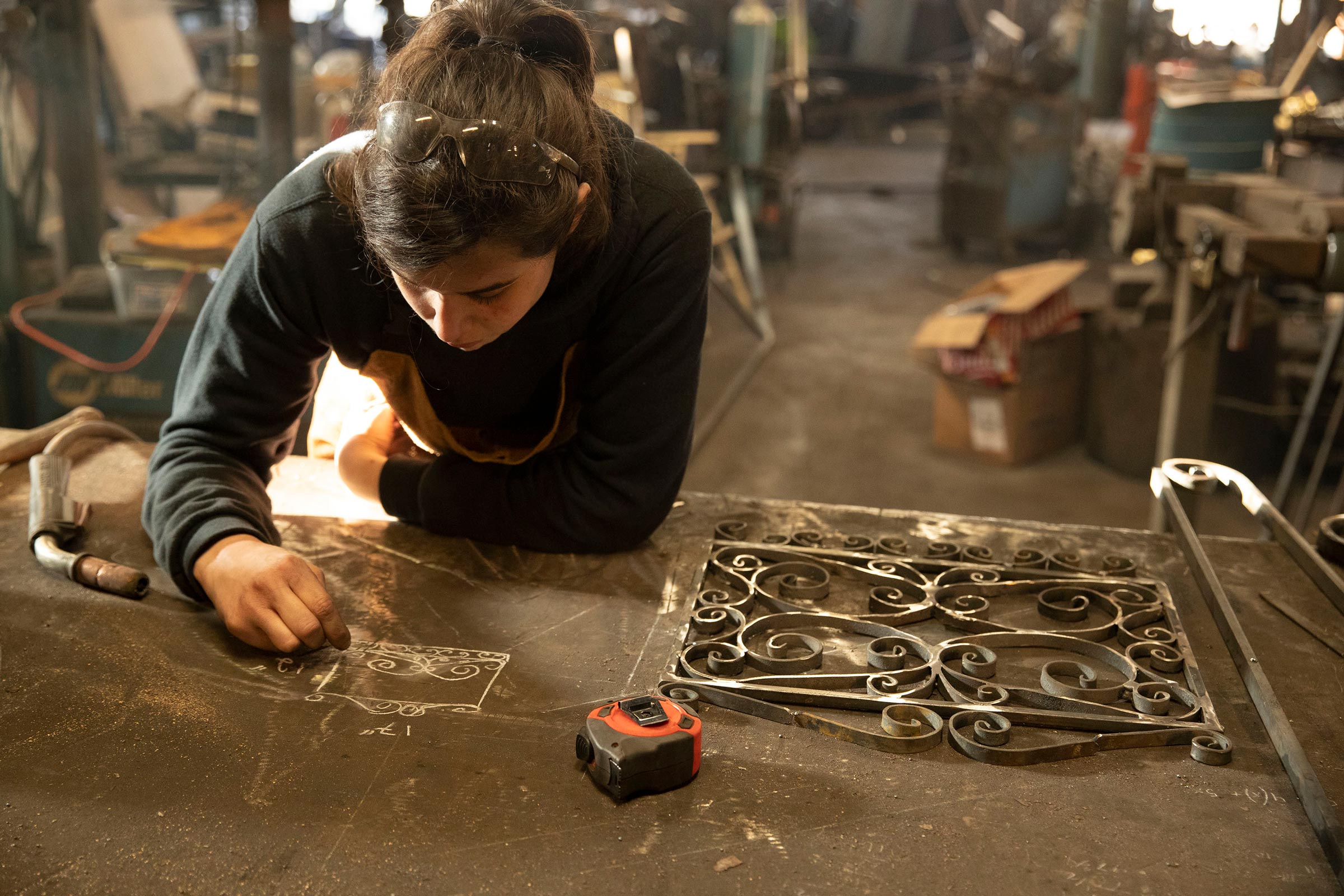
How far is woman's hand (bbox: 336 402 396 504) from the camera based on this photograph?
1.69 metres

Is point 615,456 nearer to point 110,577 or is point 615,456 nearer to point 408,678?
point 408,678

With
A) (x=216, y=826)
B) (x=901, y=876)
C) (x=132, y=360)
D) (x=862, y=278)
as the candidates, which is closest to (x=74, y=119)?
(x=132, y=360)

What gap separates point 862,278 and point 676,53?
69.9 inches

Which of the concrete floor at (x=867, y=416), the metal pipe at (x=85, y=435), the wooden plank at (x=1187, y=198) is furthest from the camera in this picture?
the concrete floor at (x=867, y=416)

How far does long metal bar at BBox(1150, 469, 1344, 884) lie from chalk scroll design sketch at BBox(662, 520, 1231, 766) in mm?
55

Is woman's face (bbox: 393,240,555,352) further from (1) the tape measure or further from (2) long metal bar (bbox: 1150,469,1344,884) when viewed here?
(2) long metal bar (bbox: 1150,469,1344,884)

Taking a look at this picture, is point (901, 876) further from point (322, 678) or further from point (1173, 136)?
point (1173, 136)

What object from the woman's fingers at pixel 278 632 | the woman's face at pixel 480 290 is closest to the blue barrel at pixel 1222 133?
the woman's face at pixel 480 290

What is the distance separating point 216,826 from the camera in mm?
1010

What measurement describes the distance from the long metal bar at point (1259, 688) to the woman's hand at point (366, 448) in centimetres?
117

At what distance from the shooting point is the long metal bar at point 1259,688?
39.5 inches

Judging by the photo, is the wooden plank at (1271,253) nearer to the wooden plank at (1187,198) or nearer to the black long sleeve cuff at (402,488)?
the wooden plank at (1187,198)

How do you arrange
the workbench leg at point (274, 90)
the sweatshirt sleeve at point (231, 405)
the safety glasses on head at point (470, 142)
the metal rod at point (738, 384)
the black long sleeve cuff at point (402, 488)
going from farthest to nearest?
the metal rod at point (738, 384), the workbench leg at point (274, 90), the black long sleeve cuff at point (402, 488), the sweatshirt sleeve at point (231, 405), the safety glasses on head at point (470, 142)

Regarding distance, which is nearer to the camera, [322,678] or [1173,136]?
[322,678]
